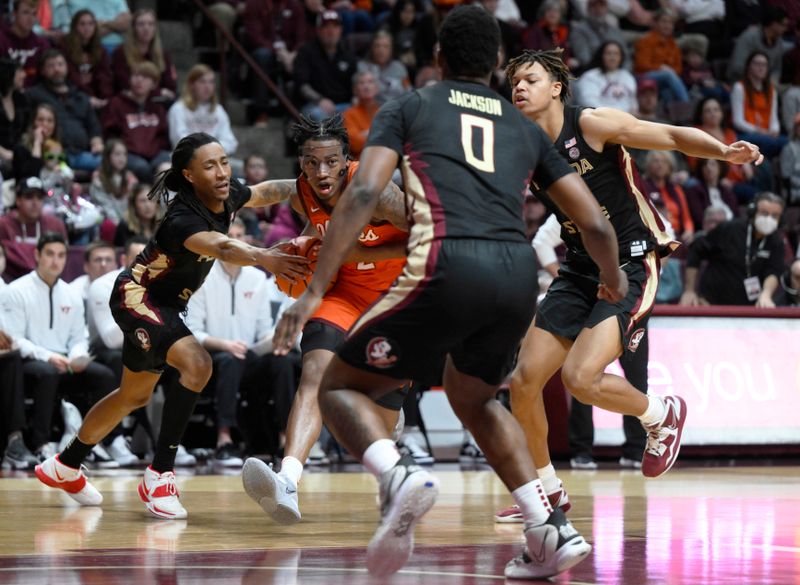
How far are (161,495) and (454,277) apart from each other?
302 cm

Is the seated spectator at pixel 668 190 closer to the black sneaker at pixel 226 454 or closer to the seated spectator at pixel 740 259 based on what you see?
the seated spectator at pixel 740 259

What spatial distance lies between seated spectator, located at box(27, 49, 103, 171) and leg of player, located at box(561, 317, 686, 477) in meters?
7.92

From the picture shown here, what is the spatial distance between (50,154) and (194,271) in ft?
19.1

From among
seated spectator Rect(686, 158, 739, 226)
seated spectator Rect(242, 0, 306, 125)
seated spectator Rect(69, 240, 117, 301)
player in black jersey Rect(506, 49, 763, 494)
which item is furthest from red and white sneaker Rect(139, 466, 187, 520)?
seated spectator Rect(686, 158, 739, 226)

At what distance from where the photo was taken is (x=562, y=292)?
6.75 meters

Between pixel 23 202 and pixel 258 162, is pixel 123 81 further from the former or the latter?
pixel 23 202

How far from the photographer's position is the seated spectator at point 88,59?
45.9ft

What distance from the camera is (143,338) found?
6.86 meters

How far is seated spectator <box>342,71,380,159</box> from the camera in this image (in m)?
14.5

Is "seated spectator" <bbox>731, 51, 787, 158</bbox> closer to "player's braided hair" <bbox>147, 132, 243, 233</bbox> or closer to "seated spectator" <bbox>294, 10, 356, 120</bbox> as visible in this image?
"seated spectator" <bbox>294, 10, 356, 120</bbox>

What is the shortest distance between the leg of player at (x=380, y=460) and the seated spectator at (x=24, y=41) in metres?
9.96

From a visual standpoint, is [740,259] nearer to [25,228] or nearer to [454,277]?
[25,228]

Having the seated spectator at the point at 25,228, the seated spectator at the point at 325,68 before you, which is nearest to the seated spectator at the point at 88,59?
the seated spectator at the point at 325,68

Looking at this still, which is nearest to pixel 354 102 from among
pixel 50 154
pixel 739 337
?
pixel 50 154
